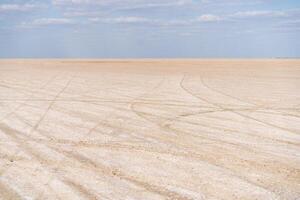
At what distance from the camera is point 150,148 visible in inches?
375

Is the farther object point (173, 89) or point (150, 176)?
point (173, 89)

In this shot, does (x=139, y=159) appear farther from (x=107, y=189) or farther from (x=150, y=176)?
(x=107, y=189)

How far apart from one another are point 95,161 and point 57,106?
23.5 ft

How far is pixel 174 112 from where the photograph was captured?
14.0 metres

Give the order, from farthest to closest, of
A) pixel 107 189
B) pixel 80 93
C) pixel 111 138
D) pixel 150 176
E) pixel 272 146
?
1. pixel 80 93
2. pixel 111 138
3. pixel 272 146
4. pixel 150 176
5. pixel 107 189

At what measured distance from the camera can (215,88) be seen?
21312 millimetres

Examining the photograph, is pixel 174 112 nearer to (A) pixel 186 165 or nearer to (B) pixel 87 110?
(B) pixel 87 110

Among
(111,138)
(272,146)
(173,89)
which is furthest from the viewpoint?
(173,89)

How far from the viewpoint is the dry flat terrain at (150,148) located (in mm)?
7102

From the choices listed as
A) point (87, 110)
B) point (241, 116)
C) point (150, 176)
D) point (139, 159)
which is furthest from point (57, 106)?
point (150, 176)

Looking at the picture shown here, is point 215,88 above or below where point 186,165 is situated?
below

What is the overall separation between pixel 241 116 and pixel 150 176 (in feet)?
Answer: 19.5

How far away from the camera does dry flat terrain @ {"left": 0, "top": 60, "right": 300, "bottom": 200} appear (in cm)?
710

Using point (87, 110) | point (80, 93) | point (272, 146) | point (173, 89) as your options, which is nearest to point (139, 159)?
point (272, 146)
